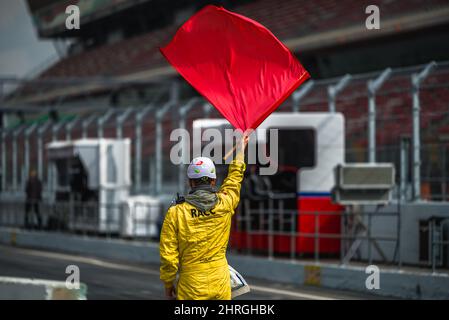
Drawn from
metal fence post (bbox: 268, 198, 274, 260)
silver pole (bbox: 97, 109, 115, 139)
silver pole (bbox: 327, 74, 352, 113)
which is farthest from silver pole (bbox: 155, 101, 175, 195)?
silver pole (bbox: 327, 74, 352, 113)

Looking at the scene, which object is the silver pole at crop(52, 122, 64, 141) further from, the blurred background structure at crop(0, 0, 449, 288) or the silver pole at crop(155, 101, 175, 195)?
the silver pole at crop(155, 101, 175, 195)

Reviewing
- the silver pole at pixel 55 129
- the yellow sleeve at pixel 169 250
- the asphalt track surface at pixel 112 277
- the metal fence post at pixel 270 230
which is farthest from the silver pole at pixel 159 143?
the yellow sleeve at pixel 169 250

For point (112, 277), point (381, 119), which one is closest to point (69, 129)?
point (112, 277)

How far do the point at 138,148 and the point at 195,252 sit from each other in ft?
54.8

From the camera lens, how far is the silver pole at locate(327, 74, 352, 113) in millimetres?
17094

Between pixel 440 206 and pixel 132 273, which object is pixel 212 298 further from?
pixel 132 273

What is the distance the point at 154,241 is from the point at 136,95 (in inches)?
877

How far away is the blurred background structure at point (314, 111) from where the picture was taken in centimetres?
1535

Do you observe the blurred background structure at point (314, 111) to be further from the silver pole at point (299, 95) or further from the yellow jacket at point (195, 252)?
the yellow jacket at point (195, 252)

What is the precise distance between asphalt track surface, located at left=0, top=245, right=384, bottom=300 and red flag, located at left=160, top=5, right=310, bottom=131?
5788mm

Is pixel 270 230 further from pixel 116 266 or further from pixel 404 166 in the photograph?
pixel 116 266

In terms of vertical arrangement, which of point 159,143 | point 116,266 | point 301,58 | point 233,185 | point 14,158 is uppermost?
point 301,58

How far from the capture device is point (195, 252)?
23.0 ft

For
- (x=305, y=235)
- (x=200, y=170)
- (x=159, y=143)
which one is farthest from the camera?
(x=159, y=143)
